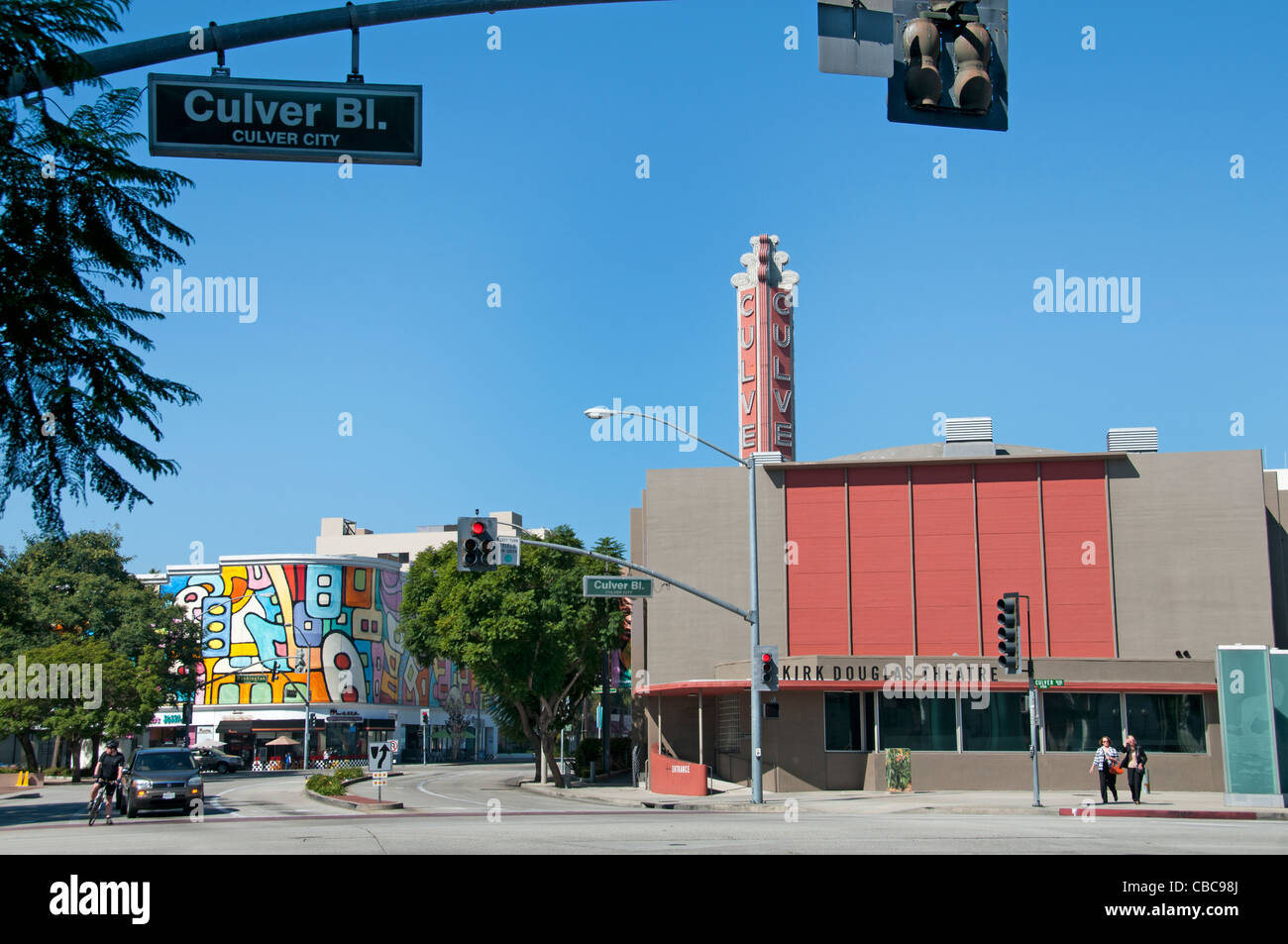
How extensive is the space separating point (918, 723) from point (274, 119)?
109 ft

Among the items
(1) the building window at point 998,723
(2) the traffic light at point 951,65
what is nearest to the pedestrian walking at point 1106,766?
(1) the building window at point 998,723

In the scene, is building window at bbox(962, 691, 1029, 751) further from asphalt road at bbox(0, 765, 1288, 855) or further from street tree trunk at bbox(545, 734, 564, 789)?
street tree trunk at bbox(545, 734, 564, 789)

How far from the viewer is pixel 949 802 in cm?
3169

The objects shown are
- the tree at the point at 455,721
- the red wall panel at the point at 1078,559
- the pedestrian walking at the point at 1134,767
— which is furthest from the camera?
the tree at the point at 455,721

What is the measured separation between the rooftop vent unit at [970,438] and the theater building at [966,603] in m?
0.06

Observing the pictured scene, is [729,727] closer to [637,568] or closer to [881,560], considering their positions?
[881,560]

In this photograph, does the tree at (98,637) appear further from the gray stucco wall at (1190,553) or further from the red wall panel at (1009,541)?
the gray stucco wall at (1190,553)

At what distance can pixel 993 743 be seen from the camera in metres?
38.2

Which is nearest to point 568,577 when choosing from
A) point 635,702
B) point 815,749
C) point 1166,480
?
point 635,702

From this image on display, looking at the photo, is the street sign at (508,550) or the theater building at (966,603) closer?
the street sign at (508,550)

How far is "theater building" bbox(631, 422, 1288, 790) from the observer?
125ft

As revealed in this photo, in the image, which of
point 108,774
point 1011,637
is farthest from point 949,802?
point 108,774

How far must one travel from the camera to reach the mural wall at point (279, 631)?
286ft
